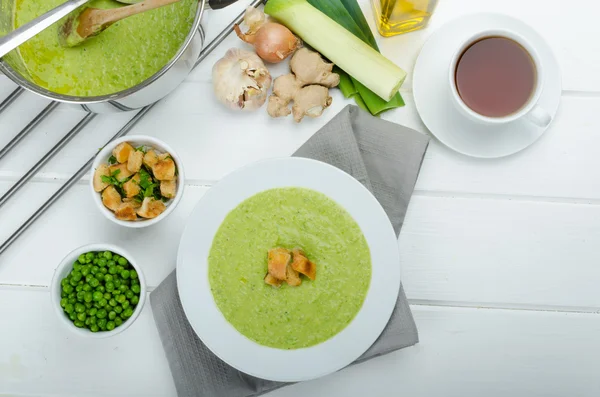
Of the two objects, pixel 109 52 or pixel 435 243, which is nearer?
pixel 109 52

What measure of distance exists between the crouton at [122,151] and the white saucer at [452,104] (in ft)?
2.25

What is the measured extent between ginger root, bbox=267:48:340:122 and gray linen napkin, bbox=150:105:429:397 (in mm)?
60

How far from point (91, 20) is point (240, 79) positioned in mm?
355

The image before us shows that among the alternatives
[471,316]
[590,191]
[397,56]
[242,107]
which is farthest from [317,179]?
[590,191]

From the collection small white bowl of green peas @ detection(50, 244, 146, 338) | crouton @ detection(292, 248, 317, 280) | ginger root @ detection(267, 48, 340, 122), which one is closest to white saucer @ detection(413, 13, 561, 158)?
ginger root @ detection(267, 48, 340, 122)

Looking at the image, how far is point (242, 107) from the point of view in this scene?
148cm

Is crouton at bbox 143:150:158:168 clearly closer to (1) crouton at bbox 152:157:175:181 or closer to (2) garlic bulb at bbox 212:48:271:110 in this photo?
(1) crouton at bbox 152:157:175:181

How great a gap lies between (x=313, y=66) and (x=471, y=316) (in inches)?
28.8

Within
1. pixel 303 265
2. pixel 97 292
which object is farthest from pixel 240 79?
pixel 97 292

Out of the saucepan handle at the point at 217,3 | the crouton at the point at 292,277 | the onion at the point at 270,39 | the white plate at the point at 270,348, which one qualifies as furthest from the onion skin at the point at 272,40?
the crouton at the point at 292,277

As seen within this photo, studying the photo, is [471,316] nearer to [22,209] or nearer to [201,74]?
[201,74]

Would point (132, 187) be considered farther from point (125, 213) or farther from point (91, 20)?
point (91, 20)

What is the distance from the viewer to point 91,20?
4.07ft

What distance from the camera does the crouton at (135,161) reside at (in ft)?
4.58
